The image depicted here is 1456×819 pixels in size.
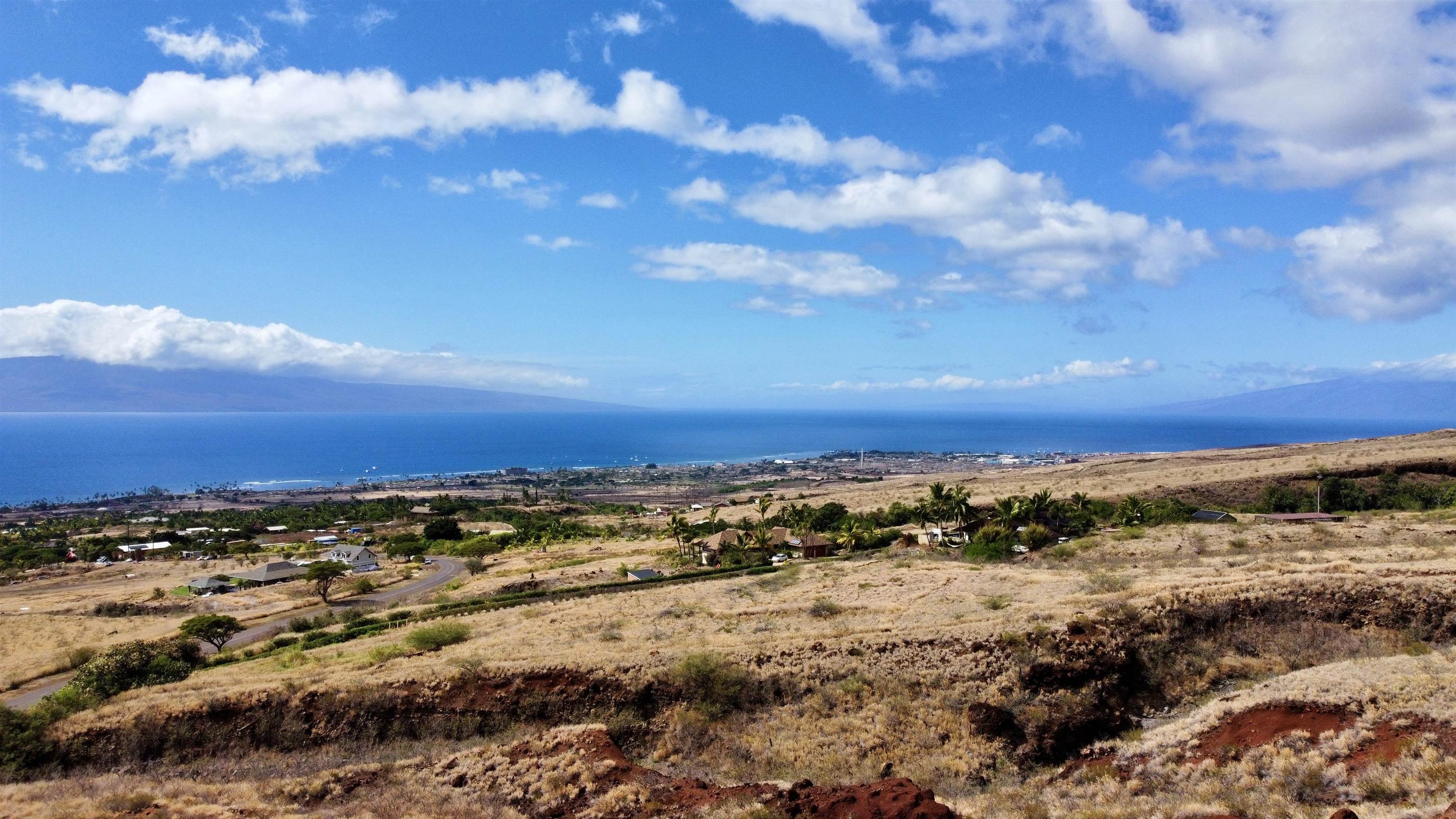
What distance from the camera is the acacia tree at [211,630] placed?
32594 millimetres

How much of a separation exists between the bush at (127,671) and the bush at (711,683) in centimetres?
1815

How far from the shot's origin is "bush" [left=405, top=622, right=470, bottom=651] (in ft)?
82.0

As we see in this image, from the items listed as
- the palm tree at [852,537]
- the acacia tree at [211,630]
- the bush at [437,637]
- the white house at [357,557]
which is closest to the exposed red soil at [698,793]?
the bush at [437,637]

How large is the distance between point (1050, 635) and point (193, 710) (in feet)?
72.3

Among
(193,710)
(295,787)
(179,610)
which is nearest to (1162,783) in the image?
(295,787)

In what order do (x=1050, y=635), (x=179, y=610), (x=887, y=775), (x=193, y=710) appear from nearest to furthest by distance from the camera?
(x=887, y=775) < (x=1050, y=635) < (x=193, y=710) < (x=179, y=610)

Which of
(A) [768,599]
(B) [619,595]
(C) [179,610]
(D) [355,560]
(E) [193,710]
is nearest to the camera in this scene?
(E) [193,710]

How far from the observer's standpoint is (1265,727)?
508 inches

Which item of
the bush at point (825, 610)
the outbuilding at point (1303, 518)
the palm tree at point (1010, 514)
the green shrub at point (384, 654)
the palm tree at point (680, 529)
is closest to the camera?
the green shrub at point (384, 654)

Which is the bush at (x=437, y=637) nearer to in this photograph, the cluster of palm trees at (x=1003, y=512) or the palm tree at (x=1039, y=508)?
the cluster of palm trees at (x=1003, y=512)

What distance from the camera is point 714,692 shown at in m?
17.6

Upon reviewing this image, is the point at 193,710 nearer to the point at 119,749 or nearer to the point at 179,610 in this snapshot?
the point at 119,749

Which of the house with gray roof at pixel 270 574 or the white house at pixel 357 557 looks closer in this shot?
the house with gray roof at pixel 270 574

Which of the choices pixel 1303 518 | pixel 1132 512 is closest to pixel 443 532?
pixel 1132 512
